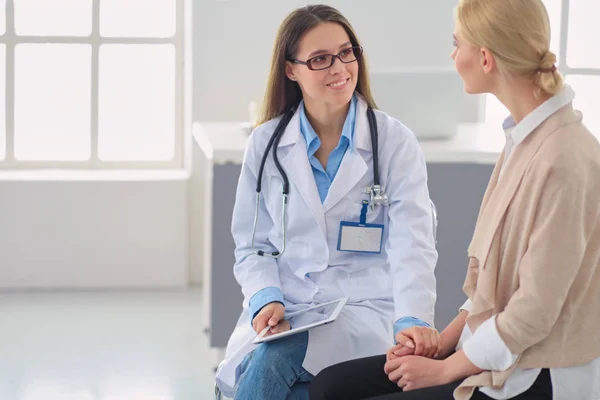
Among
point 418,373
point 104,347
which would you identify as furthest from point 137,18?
point 418,373

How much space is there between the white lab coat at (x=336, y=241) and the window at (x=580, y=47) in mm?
2346

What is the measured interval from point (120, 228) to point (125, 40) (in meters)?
0.92

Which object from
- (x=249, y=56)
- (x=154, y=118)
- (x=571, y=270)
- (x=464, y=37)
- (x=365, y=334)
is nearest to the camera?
(x=571, y=270)

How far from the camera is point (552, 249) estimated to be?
145 cm

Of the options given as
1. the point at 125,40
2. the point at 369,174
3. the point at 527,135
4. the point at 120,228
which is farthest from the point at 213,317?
the point at 125,40

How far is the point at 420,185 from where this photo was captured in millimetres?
2131

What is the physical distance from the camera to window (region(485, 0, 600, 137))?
14.0 feet

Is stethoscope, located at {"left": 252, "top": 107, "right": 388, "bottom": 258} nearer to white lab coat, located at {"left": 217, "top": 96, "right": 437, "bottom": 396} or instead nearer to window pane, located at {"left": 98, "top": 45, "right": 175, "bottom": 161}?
white lab coat, located at {"left": 217, "top": 96, "right": 437, "bottom": 396}

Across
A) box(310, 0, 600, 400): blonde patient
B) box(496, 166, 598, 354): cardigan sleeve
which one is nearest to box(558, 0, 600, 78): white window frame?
box(310, 0, 600, 400): blonde patient

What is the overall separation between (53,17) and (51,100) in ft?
1.31

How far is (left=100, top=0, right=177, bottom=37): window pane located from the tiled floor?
4.16 ft

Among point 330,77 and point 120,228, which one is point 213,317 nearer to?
point 330,77

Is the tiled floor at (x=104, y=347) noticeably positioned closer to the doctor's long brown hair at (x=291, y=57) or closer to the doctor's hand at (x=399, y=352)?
the doctor's long brown hair at (x=291, y=57)

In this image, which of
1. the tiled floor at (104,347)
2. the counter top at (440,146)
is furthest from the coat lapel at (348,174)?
the tiled floor at (104,347)
